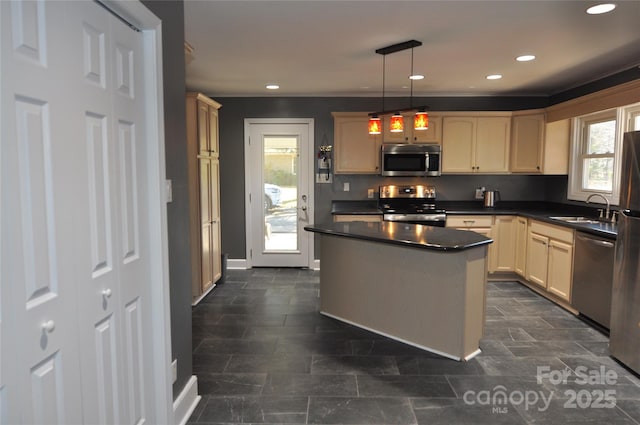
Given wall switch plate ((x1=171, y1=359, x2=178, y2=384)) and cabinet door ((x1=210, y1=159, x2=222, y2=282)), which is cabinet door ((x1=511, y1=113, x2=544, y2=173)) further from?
wall switch plate ((x1=171, y1=359, x2=178, y2=384))

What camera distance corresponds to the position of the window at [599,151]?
13.8 ft

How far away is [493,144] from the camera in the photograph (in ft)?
18.0

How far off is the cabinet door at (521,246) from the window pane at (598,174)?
32.7 inches

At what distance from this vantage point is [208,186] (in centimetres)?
471

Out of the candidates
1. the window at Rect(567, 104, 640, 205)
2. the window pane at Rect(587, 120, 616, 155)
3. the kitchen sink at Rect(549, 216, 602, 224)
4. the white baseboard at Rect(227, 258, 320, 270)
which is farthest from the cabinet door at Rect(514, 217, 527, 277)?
the white baseboard at Rect(227, 258, 320, 270)

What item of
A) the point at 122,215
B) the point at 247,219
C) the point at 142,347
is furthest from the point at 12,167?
the point at 247,219

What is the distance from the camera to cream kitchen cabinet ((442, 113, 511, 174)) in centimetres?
546

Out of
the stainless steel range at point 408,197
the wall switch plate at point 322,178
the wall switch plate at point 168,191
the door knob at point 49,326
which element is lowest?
the door knob at point 49,326

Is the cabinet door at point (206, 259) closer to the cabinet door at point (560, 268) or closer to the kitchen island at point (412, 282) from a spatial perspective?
the kitchen island at point (412, 282)

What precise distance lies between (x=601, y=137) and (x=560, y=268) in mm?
1593

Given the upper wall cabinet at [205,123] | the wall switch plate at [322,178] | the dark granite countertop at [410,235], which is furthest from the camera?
the wall switch plate at [322,178]

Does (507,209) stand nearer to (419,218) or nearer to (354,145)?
(419,218)

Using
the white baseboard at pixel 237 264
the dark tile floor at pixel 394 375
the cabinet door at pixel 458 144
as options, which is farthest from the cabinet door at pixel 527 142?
the white baseboard at pixel 237 264

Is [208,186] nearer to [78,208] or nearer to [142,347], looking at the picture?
[142,347]
